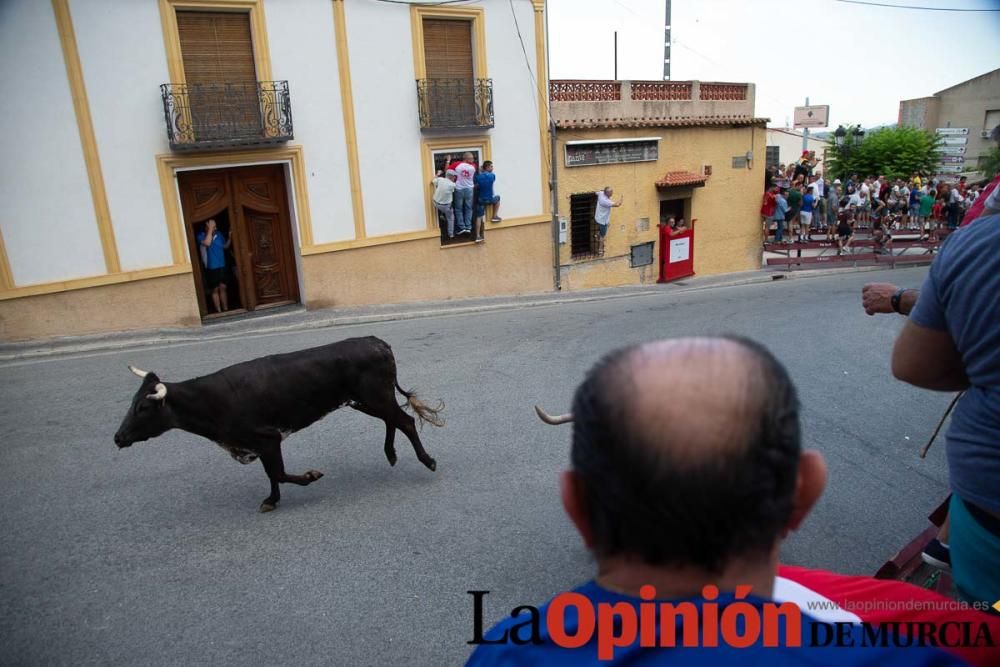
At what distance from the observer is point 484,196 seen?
602 inches

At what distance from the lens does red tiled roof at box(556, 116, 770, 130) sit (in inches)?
669

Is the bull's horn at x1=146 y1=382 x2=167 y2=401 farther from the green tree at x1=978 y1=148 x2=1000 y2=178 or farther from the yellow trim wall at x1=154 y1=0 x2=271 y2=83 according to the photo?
the yellow trim wall at x1=154 y1=0 x2=271 y2=83

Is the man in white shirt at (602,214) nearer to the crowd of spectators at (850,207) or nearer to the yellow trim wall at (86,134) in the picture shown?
the crowd of spectators at (850,207)

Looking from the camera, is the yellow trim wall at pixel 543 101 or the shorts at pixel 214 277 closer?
the shorts at pixel 214 277

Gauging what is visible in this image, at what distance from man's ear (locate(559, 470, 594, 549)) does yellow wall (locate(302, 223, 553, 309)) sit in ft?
41.8

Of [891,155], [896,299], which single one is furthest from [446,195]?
[891,155]

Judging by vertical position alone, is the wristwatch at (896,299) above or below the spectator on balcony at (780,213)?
above

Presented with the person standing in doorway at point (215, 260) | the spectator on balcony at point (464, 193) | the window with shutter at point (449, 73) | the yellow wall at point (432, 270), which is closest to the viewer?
the person standing in doorway at point (215, 260)

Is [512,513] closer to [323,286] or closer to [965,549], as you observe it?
[965,549]

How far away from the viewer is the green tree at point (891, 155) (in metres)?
34.5

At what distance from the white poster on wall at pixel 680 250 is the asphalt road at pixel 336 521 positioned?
11734 millimetres

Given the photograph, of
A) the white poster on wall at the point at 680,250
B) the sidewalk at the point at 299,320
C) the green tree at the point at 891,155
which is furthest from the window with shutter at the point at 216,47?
the green tree at the point at 891,155

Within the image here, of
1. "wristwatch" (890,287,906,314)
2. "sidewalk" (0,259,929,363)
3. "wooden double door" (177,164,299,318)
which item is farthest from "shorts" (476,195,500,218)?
"wristwatch" (890,287,906,314)

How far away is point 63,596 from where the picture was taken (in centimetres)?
409
